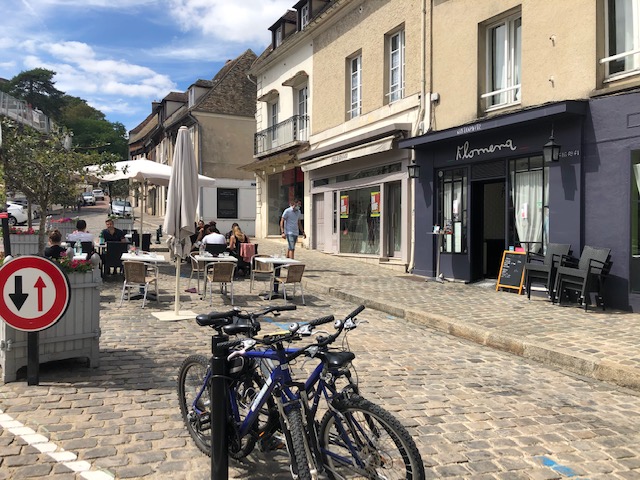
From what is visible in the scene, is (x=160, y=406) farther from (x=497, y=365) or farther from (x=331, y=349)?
(x=497, y=365)

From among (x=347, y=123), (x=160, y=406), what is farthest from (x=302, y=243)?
(x=160, y=406)

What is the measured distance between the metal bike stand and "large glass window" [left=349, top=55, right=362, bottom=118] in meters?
14.5

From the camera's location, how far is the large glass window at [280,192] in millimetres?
21375

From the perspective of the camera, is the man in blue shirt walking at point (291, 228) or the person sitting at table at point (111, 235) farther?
the man in blue shirt walking at point (291, 228)

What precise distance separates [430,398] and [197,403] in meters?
2.20

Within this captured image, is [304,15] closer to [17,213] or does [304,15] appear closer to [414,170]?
[414,170]

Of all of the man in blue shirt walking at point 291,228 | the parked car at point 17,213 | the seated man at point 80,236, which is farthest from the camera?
the parked car at point 17,213

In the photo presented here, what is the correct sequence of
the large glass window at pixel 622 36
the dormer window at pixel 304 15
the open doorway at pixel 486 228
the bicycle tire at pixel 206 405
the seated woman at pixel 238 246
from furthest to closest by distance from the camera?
the dormer window at pixel 304 15 → the seated woman at pixel 238 246 → the open doorway at pixel 486 228 → the large glass window at pixel 622 36 → the bicycle tire at pixel 206 405

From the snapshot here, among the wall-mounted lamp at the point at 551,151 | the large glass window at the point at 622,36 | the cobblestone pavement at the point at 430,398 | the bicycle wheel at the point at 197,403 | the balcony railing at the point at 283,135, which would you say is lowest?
the cobblestone pavement at the point at 430,398

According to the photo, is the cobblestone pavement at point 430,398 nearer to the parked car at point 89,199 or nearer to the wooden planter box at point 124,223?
the wooden planter box at point 124,223

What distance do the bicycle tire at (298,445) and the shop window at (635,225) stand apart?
7.71 m

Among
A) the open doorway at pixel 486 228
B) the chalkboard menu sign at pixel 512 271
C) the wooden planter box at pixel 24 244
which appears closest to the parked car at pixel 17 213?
the wooden planter box at pixel 24 244

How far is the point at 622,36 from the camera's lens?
8844 millimetres

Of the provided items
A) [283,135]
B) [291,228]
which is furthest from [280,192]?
[291,228]
